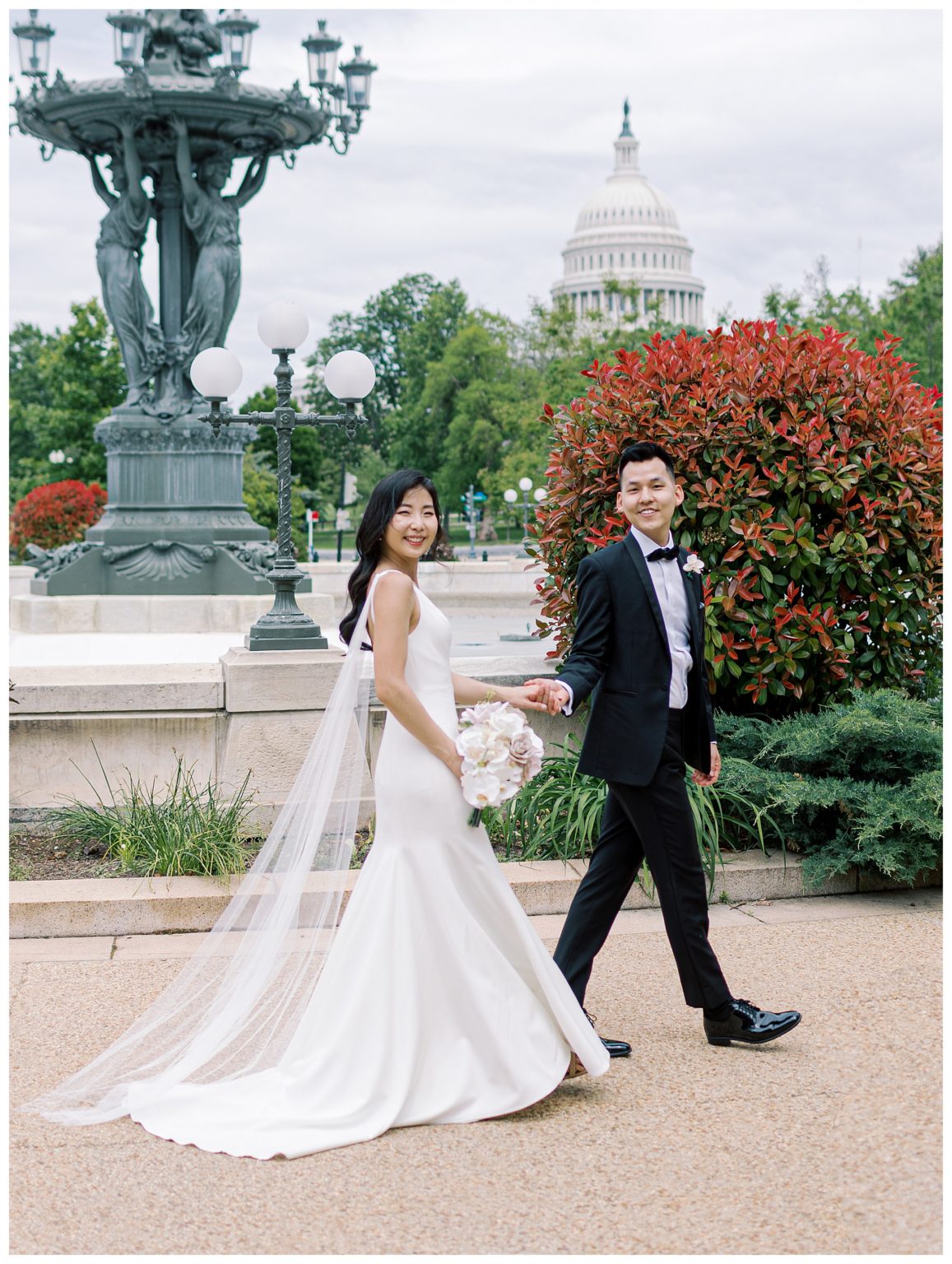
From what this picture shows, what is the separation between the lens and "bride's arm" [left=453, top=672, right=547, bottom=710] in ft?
15.3

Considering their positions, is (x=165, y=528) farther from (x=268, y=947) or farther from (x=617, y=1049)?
(x=617, y=1049)

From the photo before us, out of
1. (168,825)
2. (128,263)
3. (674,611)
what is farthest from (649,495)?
(128,263)

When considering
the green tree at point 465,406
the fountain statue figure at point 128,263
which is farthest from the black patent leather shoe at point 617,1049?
the green tree at point 465,406

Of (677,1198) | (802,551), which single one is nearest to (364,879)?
(677,1198)

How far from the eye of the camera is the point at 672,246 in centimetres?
14050

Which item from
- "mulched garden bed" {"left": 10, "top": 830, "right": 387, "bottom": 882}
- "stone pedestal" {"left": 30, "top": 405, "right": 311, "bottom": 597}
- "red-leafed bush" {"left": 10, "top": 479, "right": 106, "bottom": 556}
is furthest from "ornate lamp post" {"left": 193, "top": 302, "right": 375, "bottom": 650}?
"red-leafed bush" {"left": 10, "top": 479, "right": 106, "bottom": 556}

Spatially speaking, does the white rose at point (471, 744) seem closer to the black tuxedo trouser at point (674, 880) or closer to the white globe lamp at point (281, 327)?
the black tuxedo trouser at point (674, 880)

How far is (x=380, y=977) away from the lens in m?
4.30

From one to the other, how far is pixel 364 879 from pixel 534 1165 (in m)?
1.05

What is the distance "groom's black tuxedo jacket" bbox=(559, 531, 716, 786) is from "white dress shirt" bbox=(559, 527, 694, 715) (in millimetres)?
51

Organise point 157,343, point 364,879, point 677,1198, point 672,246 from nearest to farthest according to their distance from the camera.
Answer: point 677,1198 < point 364,879 < point 157,343 < point 672,246

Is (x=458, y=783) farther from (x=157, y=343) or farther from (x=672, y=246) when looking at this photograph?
(x=672, y=246)

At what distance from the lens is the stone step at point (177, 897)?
6.21 m

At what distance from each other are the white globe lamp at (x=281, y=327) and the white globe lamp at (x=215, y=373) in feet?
2.00
